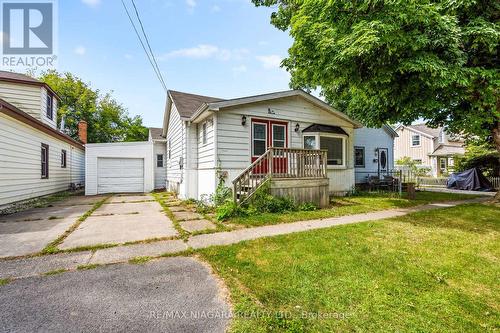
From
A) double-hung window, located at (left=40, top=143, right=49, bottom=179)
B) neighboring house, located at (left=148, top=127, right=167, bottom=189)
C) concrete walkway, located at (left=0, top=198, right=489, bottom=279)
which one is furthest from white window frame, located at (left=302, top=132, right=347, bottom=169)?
double-hung window, located at (left=40, top=143, right=49, bottom=179)

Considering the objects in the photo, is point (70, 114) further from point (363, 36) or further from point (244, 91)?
point (363, 36)

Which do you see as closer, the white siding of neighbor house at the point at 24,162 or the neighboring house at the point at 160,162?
the white siding of neighbor house at the point at 24,162

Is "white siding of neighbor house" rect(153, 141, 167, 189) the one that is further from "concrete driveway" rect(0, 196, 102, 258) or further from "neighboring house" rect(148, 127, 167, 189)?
"concrete driveway" rect(0, 196, 102, 258)

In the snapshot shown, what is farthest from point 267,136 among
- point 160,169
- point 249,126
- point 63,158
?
point 63,158

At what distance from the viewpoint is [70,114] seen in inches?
983

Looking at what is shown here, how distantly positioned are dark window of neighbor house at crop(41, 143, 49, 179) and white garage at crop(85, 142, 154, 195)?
164cm

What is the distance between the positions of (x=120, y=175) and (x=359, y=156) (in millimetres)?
14507

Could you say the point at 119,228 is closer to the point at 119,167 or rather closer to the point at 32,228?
the point at 32,228

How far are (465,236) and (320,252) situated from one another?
3.48 m

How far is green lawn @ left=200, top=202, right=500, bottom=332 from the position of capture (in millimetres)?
2131

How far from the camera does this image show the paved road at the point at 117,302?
2.07 m

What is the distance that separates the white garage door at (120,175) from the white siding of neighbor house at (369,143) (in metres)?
13.3

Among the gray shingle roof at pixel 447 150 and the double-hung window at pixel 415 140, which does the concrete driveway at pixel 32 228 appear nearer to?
the gray shingle roof at pixel 447 150
